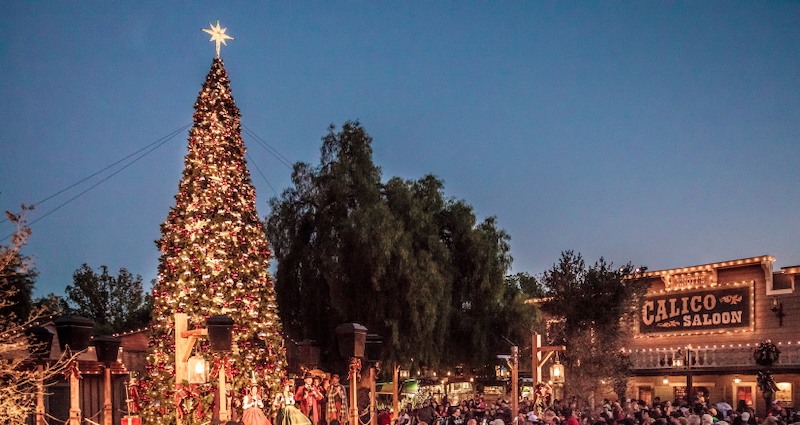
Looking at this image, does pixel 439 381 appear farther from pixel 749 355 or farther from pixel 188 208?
pixel 188 208

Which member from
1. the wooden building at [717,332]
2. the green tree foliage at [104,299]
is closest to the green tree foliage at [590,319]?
the wooden building at [717,332]

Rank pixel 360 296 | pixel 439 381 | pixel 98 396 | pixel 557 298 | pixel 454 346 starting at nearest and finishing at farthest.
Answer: pixel 98 396 < pixel 557 298 < pixel 360 296 < pixel 454 346 < pixel 439 381

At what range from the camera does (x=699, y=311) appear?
1102 inches

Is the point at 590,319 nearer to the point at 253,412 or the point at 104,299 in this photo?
the point at 253,412

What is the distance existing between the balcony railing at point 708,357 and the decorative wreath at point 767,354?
0.91ft

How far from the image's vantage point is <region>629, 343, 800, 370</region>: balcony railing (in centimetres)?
2464

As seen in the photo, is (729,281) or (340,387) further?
(729,281)

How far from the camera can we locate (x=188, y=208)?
15742 millimetres

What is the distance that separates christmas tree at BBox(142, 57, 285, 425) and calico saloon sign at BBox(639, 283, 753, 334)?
55.3 feet

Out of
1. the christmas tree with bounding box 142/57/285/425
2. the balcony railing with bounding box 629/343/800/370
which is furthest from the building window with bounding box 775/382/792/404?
the christmas tree with bounding box 142/57/285/425

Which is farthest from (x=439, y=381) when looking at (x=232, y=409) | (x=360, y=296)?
(x=232, y=409)

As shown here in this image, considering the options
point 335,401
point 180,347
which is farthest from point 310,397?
point 180,347

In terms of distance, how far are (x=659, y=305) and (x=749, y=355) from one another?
4.14 metres

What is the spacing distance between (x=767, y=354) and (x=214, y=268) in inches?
747
